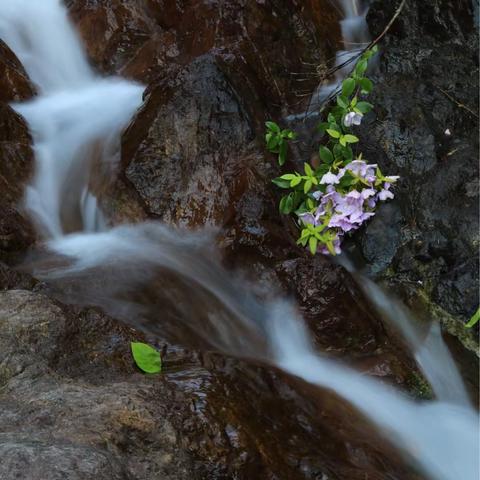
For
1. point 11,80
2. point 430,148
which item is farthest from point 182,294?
point 11,80

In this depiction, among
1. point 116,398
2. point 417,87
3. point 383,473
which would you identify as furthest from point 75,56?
point 383,473

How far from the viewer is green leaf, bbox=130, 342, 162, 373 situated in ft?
8.09

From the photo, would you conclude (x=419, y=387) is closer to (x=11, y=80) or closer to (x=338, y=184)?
(x=338, y=184)

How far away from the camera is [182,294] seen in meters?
3.32

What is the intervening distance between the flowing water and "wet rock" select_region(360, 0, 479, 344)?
0.35 meters

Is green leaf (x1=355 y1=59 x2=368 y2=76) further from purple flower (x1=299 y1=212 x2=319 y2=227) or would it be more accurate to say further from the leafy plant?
purple flower (x1=299 y1=212 x2=319 y2=227)

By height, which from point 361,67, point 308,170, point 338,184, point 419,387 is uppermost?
point 361,67

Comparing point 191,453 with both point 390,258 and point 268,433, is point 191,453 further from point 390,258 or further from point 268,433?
point 390,258

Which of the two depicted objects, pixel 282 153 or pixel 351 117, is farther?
pixel 282 153

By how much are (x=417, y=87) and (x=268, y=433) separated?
3274 millimetres

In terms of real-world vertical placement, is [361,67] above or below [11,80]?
below

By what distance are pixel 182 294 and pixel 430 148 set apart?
2.22 meters

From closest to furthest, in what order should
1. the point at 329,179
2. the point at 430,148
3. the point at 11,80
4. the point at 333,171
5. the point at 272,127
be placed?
the point at 329,179 → the point at 333,171 → the point at 272,127 → the point at 430,148 → the point at 11,80

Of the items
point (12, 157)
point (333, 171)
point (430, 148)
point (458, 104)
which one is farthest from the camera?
point (458, 104)
